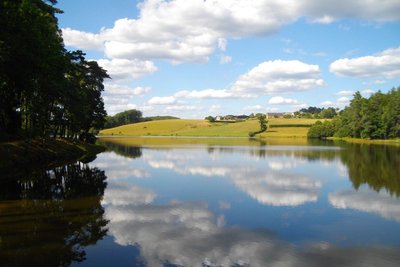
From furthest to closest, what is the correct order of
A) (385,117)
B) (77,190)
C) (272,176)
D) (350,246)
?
(385,117), (272,176), (77,190), (350,246)

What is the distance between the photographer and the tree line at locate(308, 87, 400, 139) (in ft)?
385

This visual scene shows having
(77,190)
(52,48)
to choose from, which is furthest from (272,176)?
(52,48)

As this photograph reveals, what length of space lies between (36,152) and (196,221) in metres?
28.9

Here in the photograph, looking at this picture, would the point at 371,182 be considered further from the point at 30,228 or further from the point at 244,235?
the point at 30,228

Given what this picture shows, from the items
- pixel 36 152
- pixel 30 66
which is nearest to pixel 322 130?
pixel 36 152

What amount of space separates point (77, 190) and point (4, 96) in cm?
1978

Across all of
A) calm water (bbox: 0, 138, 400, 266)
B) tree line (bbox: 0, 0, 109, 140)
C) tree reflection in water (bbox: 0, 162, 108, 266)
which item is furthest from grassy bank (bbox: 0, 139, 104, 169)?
tree reflection in water (bbox: 0, 162, 108, 266)

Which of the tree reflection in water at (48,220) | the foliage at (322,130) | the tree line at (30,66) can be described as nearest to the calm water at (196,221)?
the tree reflection in water at (48,220)

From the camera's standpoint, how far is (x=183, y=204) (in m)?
20.4

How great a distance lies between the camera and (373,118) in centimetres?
12375

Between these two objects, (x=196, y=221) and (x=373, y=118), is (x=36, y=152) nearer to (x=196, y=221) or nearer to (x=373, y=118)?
(x=196, y=221)

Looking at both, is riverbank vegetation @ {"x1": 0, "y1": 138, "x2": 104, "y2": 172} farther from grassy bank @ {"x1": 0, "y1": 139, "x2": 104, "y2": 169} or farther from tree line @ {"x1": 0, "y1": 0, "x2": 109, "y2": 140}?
tree line @ {"x1": 0, "y1": 0, "x2": 109, "y2": 140}

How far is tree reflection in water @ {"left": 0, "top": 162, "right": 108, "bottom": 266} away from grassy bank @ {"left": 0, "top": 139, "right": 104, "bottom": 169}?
22.3 ft

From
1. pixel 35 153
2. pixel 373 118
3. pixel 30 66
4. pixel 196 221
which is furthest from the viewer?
pixel 373 118
